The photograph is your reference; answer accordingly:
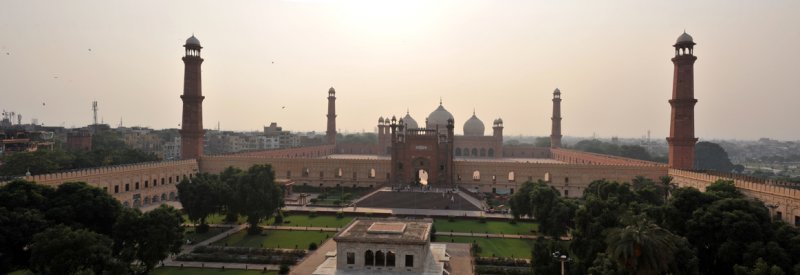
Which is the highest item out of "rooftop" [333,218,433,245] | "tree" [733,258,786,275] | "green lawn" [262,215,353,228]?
"tree" [733,258,786,275]

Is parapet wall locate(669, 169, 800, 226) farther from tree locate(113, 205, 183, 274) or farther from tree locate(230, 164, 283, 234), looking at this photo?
tree locate(113, 205, 183, 274)

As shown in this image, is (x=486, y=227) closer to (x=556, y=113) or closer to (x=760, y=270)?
(x=760, y=270)

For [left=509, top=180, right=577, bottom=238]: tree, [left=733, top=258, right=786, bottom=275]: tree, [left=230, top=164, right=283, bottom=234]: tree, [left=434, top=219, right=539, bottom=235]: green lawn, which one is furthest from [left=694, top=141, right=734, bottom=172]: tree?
[left=733, top=258, right=786, bottom=275]: tree

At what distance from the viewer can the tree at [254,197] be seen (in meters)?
35.4

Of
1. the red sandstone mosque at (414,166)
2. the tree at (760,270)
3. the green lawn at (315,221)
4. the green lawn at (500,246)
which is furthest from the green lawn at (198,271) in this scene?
the tree at (760,270)

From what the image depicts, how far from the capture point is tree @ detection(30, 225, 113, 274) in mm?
18891

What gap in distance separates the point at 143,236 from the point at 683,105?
47182 mm

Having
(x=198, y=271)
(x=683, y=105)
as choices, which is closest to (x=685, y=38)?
(x=683, y=105)

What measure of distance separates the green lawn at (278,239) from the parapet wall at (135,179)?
933cm

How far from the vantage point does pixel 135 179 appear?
48.2m

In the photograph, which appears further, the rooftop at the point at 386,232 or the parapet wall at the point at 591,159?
the parapet wall at the point at 591,159

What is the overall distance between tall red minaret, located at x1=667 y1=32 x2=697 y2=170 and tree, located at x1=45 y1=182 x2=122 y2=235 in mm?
47432

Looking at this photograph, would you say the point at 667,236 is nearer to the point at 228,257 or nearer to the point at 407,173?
the point at 228,257

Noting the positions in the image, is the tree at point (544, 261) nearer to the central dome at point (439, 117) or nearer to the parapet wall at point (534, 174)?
the parapet wall at point (534, 174)
